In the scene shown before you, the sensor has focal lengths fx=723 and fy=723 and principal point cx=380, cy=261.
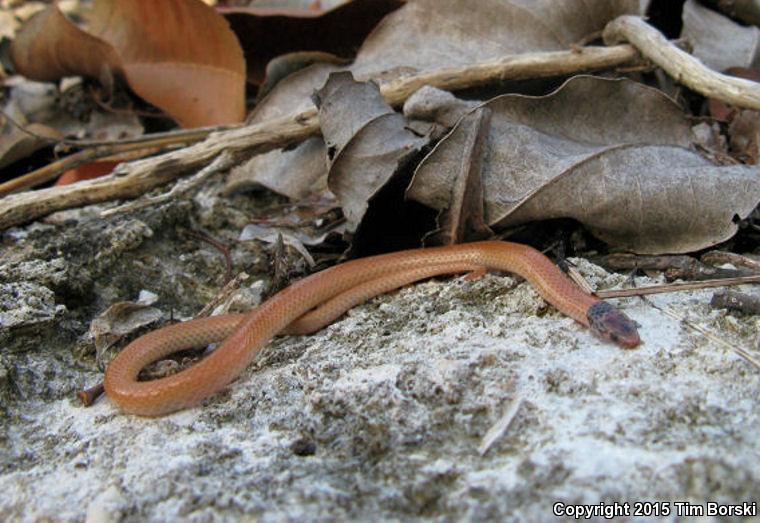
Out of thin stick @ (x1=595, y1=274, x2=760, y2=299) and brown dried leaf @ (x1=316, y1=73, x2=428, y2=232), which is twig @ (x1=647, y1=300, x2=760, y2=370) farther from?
brown dried leaf @ (x1=316, y1=73, x2=428, y2=232)

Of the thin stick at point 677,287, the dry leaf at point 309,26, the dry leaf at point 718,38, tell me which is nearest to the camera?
the thin stick at point 677,287

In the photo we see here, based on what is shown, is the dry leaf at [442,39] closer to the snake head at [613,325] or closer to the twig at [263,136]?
the twig at [263,136]

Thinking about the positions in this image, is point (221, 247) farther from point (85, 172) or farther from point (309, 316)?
point (85, 172)

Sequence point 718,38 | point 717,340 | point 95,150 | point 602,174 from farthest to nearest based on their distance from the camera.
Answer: point 718,38
point 95,150
point 602,174
point 717,340

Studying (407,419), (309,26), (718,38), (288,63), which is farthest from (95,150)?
(718,38)

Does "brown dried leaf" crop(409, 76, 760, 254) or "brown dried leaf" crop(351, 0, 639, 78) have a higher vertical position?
"brown dried leaf" crop(351, 0, 639, 78)

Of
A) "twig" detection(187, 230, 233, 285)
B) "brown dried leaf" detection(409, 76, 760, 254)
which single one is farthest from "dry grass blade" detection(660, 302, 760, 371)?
"twig" detection(187, 230, 233, 285)

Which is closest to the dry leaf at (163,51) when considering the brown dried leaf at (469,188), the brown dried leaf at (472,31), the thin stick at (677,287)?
the brown dried leaf at (472,31)
